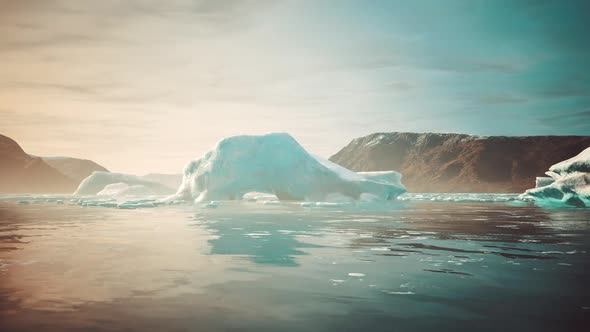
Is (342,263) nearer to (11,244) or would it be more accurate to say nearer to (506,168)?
(11,244)

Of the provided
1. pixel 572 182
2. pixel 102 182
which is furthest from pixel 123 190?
pixel 572 182

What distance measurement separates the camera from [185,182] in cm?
4119

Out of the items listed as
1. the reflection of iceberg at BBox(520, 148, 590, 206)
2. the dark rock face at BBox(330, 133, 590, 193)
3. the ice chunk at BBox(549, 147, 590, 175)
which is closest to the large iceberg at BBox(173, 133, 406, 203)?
the reflection of iceberg at BBox(520, 148, 590, 206)

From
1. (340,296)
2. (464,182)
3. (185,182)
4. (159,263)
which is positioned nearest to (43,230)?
(159,263)

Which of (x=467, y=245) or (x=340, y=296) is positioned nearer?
(x=340, y=296)

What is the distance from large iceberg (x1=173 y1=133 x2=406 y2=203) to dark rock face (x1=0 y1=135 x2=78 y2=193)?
132517 mm

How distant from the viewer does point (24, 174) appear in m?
148

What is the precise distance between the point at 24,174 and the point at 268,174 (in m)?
145

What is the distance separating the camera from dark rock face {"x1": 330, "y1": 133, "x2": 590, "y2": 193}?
156 meters

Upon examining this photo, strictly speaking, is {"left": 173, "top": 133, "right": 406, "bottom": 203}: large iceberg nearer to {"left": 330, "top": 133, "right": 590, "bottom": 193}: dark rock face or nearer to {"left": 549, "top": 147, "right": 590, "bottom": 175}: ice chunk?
{"left": 549, "top": 147, "right": 590, "bottom": 175}: ice chunk

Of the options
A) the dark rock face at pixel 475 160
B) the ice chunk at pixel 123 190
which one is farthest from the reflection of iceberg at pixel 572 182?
the dark rock face at pixel 475 160

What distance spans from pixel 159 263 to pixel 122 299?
3.14m

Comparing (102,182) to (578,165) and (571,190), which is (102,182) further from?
(578,165)

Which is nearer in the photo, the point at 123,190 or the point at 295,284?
the point at 295,284
